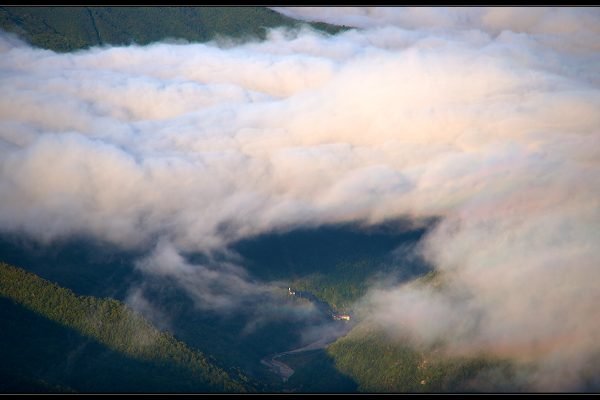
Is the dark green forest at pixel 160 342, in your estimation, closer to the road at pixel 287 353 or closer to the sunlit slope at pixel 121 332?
the sunlit slope at pixel 121 332

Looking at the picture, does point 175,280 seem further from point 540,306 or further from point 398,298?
point 540,306

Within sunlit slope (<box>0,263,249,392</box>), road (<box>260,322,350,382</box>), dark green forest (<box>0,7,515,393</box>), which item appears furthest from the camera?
road (<box>260,322,350,382</box>)

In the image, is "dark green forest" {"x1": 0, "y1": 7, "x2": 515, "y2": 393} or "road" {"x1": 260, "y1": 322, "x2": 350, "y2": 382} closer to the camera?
"dark green forest" {"x1": 0, "y1": 7, "x2": 515, "y2": 393}

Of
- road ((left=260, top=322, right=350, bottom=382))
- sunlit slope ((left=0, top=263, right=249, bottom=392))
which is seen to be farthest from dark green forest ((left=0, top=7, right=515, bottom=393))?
road ((left=260, top=322, right=350, bottom=382))

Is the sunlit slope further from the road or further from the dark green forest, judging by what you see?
the road

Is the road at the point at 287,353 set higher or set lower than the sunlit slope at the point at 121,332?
lower

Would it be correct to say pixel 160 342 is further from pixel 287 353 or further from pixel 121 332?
pixel 287 353

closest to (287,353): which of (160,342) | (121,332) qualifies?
(160,342)

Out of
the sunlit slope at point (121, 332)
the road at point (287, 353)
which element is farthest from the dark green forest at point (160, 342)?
the road at point (287, 353)

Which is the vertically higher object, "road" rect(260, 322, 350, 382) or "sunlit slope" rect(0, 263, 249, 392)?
"sunlit slope" rect(0, 263, 249, 392)
